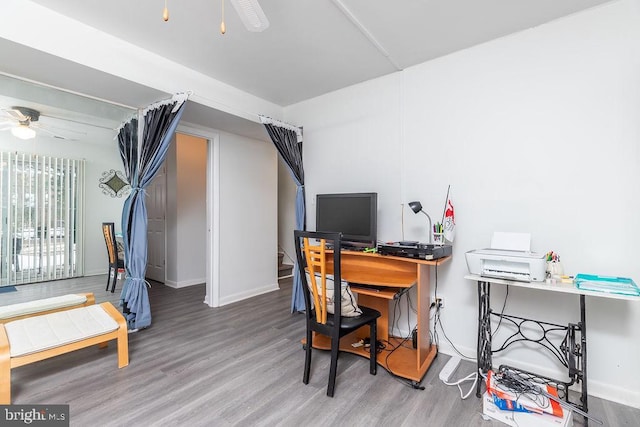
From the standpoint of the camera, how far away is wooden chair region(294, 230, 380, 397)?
6.20 feet

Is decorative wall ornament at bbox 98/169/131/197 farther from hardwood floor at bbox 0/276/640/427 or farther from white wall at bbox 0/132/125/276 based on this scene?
hardwood floor at bbox 0/276/640/427

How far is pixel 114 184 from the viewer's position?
2953mm

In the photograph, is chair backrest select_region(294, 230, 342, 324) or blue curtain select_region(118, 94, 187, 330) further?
blue curtain select_region(118, 94, 187, 330)

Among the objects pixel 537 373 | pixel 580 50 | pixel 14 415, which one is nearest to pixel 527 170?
pixel 580 50

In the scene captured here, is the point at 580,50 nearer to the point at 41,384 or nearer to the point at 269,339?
the point at 269,339

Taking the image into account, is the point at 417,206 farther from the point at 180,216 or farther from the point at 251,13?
the point at 180,216

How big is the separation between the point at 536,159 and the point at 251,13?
2199 mm

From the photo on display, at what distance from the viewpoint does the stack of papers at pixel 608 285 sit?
1.55m

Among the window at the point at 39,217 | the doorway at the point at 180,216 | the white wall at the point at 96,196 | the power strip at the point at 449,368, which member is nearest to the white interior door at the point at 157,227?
the doorway at the point at 180,216

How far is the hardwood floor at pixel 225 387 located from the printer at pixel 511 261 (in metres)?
0.84

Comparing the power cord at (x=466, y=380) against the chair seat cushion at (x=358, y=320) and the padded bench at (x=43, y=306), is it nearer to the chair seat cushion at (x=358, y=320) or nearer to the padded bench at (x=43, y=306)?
the chair seat cushion at (x=358, y=320)

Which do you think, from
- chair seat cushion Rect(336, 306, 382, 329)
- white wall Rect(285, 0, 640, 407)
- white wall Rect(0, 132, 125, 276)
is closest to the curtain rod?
white wall Rect(285, 0, 640, 407)

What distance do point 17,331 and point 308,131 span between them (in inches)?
123

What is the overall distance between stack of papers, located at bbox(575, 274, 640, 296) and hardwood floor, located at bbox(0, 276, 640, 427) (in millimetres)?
807
